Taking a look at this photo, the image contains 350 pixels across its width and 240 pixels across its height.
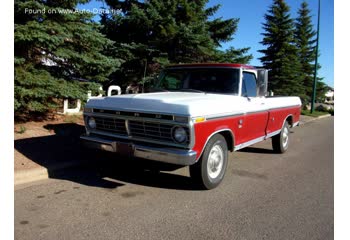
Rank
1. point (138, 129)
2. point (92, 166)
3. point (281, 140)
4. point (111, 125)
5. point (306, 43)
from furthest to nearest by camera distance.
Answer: point (306, 43), point (281, 140), point (92, 166), point (111, 125), point (138, 129)

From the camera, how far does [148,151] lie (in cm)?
440

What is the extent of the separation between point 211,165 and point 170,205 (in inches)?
39.4

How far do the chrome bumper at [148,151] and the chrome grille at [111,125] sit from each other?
226 millimetres

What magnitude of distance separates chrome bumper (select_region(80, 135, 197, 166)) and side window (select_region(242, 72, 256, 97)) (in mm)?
2101

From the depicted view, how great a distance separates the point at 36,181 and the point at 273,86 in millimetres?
24659

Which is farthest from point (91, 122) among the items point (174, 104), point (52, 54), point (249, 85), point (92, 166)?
point (52, 54)

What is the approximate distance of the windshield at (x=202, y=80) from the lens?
5738 mm

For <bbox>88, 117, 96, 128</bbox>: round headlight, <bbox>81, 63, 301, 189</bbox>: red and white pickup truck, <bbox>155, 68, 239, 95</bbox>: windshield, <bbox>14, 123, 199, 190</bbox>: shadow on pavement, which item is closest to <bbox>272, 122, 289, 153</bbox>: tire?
<bbox>81, 63, 301, 189</bbox>: red and white pickup truck

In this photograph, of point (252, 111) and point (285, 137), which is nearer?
point (252, 111)

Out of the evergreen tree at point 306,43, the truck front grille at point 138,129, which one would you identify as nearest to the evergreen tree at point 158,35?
the truck front grille at point 138,129

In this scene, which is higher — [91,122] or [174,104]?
[174,104]

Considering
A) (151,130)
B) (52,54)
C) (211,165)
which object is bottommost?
(211,165)

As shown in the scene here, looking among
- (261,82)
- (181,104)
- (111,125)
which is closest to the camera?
→ (181,104)

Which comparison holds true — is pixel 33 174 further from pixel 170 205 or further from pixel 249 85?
pixel 249 85
